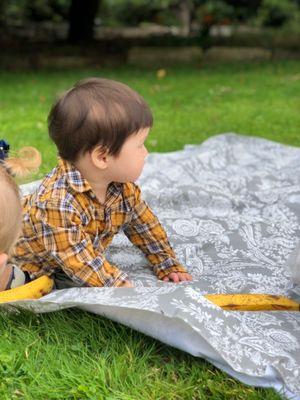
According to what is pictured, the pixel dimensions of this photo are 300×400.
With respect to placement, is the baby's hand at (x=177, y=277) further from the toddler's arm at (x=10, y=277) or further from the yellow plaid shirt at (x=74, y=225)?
the toddler's arm at (x=10, y=277)

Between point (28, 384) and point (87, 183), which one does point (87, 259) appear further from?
point (28, 384)

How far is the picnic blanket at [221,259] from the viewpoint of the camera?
6.79ft

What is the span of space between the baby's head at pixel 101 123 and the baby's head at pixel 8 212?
0.33 metres

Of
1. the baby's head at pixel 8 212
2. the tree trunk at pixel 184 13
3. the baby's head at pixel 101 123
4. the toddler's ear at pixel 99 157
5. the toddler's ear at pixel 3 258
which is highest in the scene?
the baby's head at pixel 101 123

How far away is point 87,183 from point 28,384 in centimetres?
84

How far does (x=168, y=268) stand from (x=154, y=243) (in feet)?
0.41

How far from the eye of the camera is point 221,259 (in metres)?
3.08

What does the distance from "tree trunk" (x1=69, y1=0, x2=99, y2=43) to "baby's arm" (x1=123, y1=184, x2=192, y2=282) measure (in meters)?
10.2

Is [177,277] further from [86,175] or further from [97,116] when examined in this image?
[97,116]

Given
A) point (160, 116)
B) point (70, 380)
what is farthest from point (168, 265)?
point (160, 116)

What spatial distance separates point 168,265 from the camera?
287cm

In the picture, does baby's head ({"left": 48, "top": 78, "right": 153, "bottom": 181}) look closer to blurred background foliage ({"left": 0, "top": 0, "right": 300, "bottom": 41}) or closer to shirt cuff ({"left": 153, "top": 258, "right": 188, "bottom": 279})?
shirt cuff ({"left": 153, "top": 258, "right": 188, "bottom": 279})

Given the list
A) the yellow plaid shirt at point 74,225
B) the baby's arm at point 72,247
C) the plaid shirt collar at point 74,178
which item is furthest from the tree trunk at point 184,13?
the baby's arm at point 72,247

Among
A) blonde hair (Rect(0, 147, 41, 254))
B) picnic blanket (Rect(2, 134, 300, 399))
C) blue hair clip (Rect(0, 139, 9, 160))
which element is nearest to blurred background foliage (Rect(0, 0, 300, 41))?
picnic blanket (Rect(2, 134, 300, 399))
